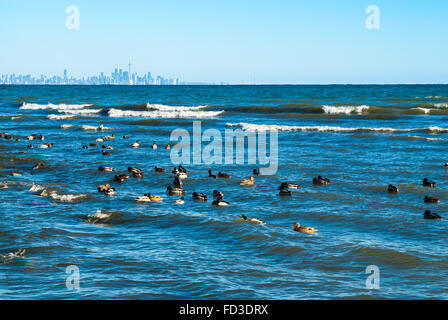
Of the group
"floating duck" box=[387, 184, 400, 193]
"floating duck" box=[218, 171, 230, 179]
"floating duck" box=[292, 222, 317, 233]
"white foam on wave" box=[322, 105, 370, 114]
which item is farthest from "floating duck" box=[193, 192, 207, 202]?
"white foam on wave" box=[322, 105, 370, 114]

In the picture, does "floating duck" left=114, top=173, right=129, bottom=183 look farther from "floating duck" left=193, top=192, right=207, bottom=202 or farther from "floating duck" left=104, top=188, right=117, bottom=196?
"floating duck" left=193, top=192, right=207, bottom=202

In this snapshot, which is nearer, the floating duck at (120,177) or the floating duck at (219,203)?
the floating duck at (219,203)

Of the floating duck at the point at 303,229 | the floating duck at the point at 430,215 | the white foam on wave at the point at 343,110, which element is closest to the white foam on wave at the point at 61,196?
the floating duck at the point at 303,229

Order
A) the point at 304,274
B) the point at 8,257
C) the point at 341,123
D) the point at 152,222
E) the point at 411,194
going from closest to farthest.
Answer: the point at 304,274
the point at 8,257
the point at 152,222
the point at 411,194
the point at 341,123

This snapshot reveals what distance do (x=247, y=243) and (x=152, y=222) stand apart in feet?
9.85

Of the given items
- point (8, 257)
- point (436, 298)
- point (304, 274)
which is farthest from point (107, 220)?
point (436, 298)

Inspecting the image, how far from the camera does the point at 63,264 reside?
1092cm
